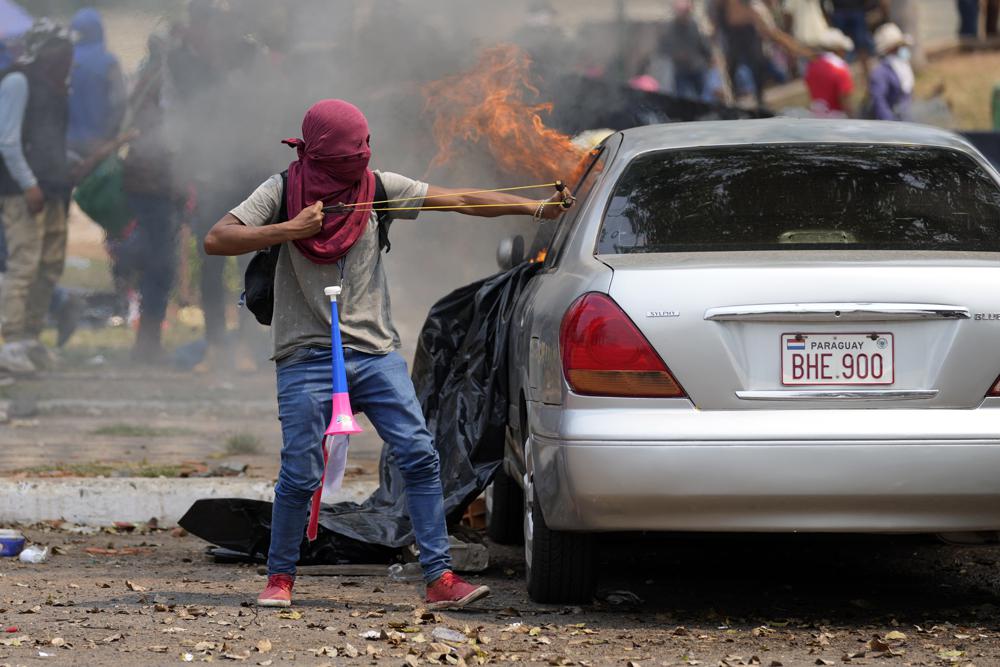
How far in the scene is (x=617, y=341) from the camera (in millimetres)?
4582

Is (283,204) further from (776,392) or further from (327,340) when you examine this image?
(776,392)

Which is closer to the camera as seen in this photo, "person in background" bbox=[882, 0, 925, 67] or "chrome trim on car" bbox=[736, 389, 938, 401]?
"chrome trim on car" bbox=[736, 389, 938, 401]

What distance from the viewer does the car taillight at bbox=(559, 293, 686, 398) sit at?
4.56m

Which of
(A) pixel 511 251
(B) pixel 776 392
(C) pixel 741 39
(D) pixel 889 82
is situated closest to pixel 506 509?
(A) pixel 511 251

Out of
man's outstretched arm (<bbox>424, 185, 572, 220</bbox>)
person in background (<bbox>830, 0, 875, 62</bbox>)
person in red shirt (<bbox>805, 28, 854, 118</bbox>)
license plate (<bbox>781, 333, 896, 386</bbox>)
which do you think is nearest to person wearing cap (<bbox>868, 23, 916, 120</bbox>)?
person in red shirt (<bbox>805, 28, 854, 118</bbox>)

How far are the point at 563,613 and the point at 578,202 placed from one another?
1.48 m

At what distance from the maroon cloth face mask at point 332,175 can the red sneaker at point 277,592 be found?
3.47 ft

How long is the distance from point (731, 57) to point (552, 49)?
5387 millimetres

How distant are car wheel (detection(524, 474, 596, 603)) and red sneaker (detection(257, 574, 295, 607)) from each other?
2.63 feet

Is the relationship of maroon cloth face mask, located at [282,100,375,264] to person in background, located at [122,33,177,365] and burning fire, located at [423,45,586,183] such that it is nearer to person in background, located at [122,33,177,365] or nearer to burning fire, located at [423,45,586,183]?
burning fire, located at [423,45,586,183]

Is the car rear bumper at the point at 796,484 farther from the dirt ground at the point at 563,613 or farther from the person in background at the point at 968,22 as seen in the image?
the person in background at the point at 968,22

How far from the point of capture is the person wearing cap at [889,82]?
576 inches

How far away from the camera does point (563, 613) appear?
5094 millimetres

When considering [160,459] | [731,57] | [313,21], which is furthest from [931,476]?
[731,57]
